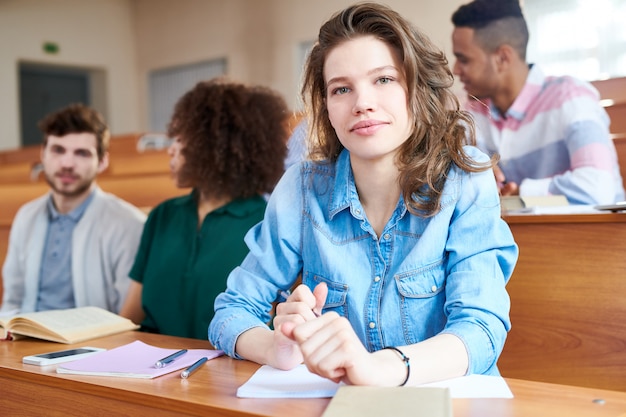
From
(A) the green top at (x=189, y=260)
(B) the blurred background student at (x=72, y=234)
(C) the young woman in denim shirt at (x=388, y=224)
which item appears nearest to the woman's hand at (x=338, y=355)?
(C) the young woman in denim shirt at (x=388, y=224)

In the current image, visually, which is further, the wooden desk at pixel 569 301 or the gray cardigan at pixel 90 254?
the gray cardigan at pixel 90 254

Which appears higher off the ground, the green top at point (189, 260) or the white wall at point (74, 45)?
the white wall at point (74, 45)

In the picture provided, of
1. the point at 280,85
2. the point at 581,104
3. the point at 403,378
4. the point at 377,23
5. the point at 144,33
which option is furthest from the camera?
the point at 144,33

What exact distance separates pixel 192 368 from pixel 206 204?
0.97 m

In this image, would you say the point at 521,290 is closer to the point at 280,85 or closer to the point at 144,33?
the point at 280,85

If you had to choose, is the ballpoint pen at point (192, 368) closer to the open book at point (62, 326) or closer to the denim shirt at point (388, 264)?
the denim shirt at point (388, 264)

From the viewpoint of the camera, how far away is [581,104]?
2.40 metres

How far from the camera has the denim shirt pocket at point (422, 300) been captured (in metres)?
1.25

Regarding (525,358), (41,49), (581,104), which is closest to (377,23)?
(525,358)

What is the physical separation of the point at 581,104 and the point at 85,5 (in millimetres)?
7765

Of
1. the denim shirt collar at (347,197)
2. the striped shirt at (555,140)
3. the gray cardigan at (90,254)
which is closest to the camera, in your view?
the denim shirt collar at (347,197)

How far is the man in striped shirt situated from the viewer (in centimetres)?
228

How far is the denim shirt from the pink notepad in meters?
0.07

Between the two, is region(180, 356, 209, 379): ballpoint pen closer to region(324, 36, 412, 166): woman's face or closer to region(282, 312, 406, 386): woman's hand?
region(282, 312, 406, 386): woman's hand
